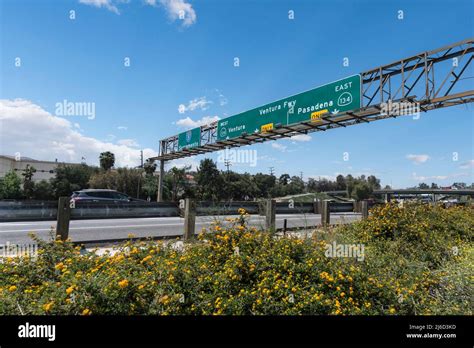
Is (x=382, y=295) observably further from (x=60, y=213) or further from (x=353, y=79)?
(x=353, y=79)

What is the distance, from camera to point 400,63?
11133 millimetres

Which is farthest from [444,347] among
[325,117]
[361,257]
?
[325,117]

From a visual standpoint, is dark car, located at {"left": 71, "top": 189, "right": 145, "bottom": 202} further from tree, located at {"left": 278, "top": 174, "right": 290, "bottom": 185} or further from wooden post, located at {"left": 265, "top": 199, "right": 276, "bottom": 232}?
tree, located at {"left": 278, "top": 174, "right": 290, "bottom": 185}

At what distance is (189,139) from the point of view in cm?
2106

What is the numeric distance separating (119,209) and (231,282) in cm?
1173

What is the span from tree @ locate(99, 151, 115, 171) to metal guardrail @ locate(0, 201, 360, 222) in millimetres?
53696

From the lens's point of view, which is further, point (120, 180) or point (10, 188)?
point (120, 180)

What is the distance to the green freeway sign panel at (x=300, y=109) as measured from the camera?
39.1 ft

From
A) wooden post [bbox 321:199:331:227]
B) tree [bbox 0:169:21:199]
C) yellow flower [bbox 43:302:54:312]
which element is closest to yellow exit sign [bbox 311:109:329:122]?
wooden post [bbox 321:199:331:227]

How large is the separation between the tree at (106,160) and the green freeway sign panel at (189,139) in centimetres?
4731

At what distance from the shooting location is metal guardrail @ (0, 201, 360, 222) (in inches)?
328

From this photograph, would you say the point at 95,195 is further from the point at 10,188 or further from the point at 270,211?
the point at 10,188

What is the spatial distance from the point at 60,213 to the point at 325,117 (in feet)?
37.4

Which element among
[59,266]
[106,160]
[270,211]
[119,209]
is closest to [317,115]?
[270,211]
